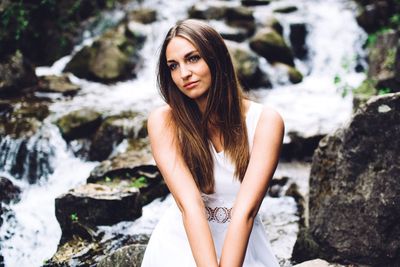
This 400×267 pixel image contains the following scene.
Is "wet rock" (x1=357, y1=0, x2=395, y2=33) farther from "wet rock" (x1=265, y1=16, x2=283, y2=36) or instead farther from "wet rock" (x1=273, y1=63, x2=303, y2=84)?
"wet rock" (x1=273, y1=63, x2=303, y2=84)

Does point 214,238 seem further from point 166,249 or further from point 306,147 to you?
point 306,147

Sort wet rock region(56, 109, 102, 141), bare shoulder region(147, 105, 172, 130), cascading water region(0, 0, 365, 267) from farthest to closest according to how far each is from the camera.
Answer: wet rock region(56, 109, 102, 141)
cascading water region(0, 0, 365, 267)
bare shoulder region(147, 105, 172, 130)

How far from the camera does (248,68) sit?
9.22m

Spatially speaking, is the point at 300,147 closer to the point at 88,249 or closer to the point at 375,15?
the point at 88,249

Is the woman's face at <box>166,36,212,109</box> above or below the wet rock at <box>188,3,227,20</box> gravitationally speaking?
above

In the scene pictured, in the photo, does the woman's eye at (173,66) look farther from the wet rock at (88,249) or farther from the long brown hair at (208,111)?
the wet rock at (88,249)

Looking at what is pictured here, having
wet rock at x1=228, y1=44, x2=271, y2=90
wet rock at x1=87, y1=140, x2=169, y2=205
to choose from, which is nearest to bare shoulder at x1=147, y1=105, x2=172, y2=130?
wet rock at x1=87, y1=140, x2=169, y2=205

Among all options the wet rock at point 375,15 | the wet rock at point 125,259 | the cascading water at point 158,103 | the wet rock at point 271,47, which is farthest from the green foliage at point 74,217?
the wet rock at point 375,15

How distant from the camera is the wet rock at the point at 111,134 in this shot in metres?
6.86

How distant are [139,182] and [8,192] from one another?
5.95 ft

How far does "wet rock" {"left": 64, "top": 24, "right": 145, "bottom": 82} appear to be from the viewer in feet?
31.7

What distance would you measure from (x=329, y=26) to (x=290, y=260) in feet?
29.3

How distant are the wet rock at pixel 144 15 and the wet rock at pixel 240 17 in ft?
6.95

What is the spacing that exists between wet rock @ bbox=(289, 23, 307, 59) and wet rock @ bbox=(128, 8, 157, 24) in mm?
3840
